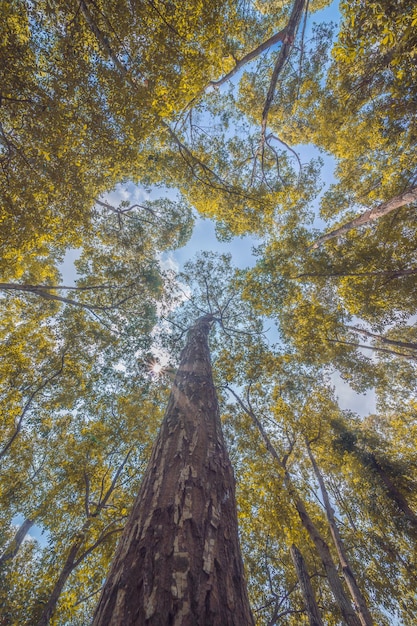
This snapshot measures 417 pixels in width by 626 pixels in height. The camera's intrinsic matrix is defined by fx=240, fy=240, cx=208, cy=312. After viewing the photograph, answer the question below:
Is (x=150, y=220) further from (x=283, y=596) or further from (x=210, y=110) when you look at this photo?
(x=283, y=596)

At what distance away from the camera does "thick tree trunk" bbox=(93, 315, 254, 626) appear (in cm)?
104

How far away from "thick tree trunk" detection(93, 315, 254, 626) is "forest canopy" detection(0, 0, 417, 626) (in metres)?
4.90

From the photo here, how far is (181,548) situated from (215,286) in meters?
10.5

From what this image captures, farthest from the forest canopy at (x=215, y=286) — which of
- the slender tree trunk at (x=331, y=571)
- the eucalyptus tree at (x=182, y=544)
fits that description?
→ the eucalyptus tree at (x=182, y=544)

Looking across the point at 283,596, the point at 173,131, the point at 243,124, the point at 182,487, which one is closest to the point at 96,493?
the point at 283,596

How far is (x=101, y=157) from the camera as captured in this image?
5887 millimetres

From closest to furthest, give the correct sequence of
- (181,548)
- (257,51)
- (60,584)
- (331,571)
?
(181,548) < (331,571) < (60,584) < (257,51)

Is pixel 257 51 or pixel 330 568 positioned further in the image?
pixel 257 51

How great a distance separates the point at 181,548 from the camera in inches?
50.9

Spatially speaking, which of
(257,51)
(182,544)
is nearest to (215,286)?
(257,51)

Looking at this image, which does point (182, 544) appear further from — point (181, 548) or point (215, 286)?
point (215, 286)

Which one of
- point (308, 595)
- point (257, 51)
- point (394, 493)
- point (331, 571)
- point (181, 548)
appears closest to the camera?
point (181, 548)

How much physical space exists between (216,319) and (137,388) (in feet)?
13.7

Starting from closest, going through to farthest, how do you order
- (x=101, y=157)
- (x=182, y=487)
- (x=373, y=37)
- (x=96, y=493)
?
(x=182, y=487), (x=373, y=37), (x=101, y=157), (x=96, y=493)
